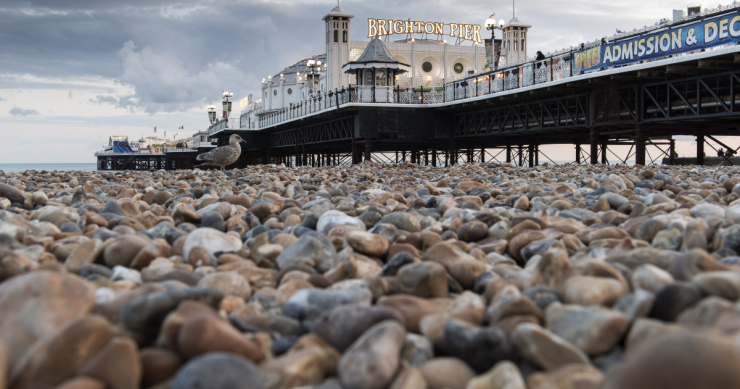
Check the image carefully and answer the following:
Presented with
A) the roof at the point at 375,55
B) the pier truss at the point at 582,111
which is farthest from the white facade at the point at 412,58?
the roof at the point at 375,55

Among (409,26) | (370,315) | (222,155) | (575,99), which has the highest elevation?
(409,26)

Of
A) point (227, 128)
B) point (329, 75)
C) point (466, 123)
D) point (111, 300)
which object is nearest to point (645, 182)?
point (111, 300)

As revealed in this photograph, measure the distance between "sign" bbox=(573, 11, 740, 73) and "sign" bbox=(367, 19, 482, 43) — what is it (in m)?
39.9

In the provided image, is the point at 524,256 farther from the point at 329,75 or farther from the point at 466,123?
the point at 329,75

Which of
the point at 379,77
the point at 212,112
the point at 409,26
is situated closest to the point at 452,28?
the point at 409,26

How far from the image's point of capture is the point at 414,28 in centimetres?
5406

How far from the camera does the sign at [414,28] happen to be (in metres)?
52.6

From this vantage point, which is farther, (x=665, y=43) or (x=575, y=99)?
(x=575, y=99)

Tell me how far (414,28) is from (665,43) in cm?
4402

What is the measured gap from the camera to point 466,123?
2383 cm

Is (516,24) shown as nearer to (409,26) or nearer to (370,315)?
(409,26)

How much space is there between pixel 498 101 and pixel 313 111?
36.0ft

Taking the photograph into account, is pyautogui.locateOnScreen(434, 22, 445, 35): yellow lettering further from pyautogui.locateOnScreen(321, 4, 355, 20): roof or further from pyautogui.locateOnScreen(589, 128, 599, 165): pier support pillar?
pyautogui.locateOnScreen(589, 128, 599, 165): pier support pillar

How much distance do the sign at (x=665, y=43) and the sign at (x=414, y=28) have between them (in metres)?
39.9
